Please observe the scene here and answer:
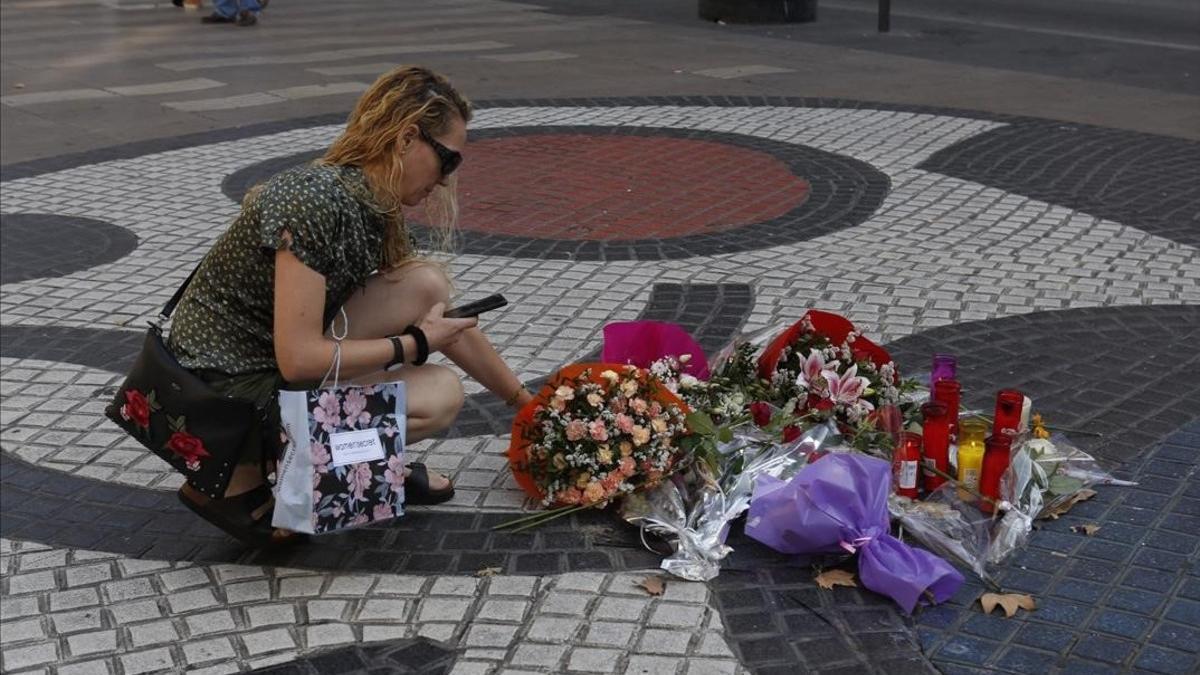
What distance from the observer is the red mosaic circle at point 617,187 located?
7773 millimetres

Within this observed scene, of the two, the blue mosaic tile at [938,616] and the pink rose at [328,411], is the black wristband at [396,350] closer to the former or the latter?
the pink rose at [328,411]

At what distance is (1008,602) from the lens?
3.72 meters

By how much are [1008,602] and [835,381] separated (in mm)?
903

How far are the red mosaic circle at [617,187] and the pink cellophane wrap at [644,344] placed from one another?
2.93 meters

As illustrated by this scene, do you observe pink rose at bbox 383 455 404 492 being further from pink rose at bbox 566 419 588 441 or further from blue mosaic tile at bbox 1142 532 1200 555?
blue mosaic tile at bbox 1142 532 1200 555

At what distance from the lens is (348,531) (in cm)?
425

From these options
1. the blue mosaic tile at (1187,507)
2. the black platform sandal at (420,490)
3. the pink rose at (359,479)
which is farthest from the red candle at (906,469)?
the pink rose at (359,479)

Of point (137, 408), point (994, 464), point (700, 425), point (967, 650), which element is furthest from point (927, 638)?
point (137, 408)

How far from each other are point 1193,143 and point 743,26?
24.6 feet

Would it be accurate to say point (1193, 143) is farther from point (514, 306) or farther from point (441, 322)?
point (441, 322)

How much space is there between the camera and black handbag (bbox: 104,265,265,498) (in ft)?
12.3

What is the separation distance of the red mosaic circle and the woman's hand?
11.6ft

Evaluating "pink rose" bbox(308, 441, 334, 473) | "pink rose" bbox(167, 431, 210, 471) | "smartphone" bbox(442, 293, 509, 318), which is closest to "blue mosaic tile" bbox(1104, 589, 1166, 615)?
"smartphone" bbox(442, 293, 509, 318)

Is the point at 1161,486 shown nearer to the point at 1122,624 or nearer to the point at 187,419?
the point at 1122,624
